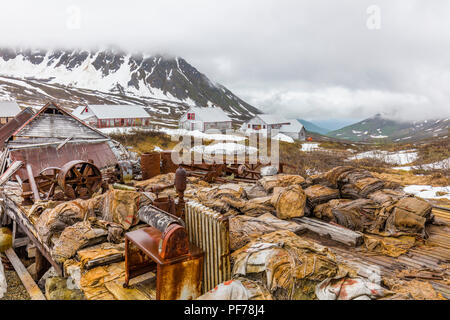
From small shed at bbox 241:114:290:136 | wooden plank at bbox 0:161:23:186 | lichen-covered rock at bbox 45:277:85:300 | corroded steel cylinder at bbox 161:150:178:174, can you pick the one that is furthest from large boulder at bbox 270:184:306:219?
small shed at bbox 241:114:290:136

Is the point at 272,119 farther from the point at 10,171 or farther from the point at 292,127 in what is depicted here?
the point at 10,171

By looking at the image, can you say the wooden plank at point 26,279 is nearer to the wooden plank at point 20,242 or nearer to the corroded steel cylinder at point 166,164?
the wooden plank at point 20,242

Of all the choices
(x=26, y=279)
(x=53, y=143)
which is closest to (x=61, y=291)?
(x=26, y=279)

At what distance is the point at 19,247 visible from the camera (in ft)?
34.8

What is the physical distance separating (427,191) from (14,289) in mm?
14556

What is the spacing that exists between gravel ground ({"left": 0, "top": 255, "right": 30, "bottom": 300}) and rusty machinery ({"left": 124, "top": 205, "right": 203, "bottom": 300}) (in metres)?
5.57

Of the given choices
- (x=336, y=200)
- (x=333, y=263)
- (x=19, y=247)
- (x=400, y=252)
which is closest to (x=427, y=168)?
(x=336, y=200)

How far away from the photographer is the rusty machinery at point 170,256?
356cm

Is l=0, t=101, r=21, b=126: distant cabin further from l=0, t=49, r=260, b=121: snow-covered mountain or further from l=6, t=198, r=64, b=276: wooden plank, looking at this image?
l=0, t=49, r=260, b=121: snow-covered mountain

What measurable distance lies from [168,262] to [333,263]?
228 centimetres

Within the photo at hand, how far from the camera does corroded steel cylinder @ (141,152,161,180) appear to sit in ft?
42.0

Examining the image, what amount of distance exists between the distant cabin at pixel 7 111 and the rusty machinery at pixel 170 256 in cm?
5759

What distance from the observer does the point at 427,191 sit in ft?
34.8

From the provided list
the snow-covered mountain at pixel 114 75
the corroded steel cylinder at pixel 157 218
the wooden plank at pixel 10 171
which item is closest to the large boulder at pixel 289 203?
the corroded steel cylinder at pixel 157 218
